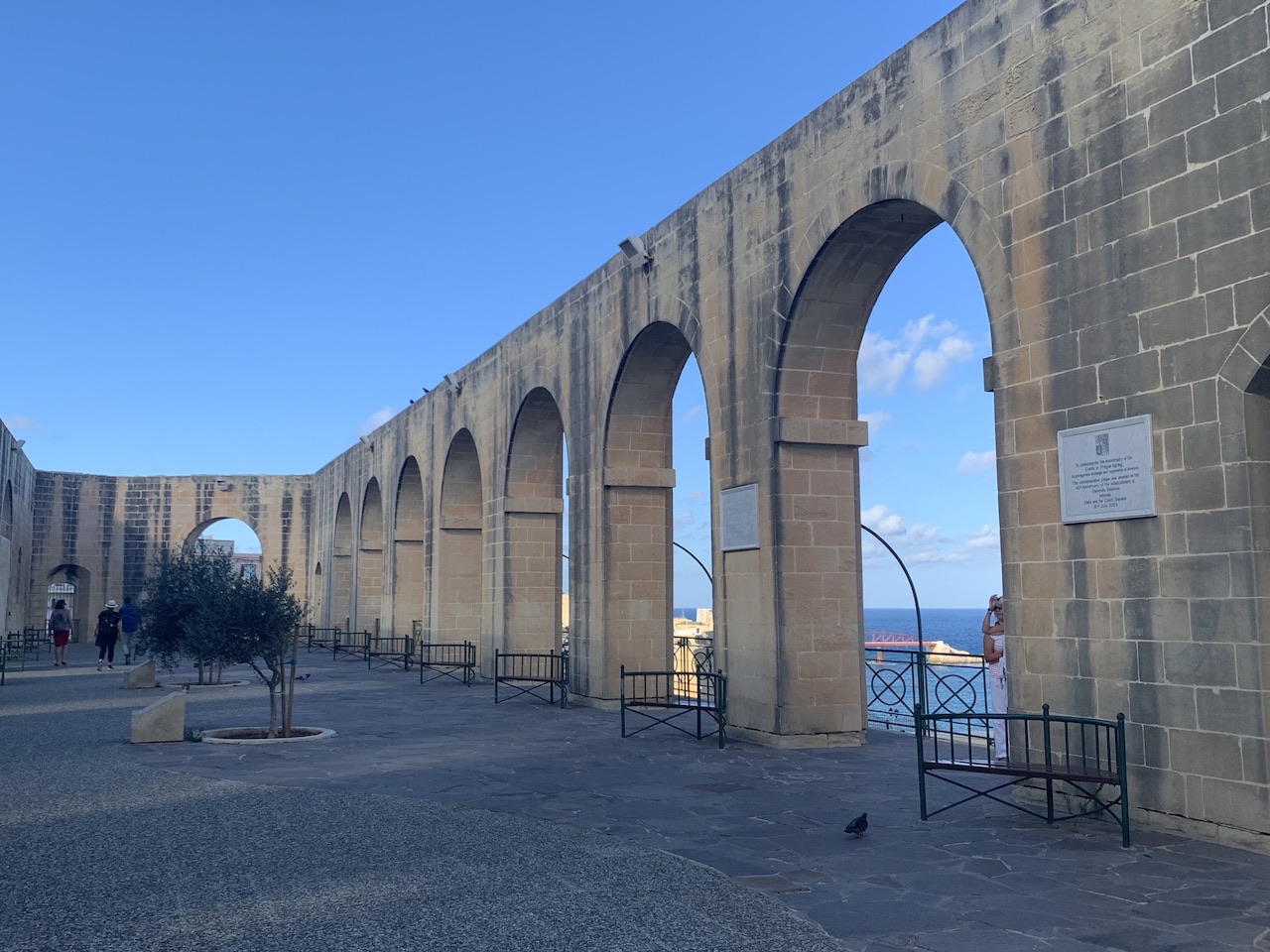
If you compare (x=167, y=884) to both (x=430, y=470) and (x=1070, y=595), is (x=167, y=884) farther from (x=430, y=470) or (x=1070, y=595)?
(x=430, y=470)

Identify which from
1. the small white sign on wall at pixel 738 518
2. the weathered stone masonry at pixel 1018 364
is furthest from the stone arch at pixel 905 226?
the small white sign on wall at pixel 738 518

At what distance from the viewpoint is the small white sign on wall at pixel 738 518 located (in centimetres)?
1080

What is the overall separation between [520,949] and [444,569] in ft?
57.8

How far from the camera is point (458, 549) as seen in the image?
21703mm

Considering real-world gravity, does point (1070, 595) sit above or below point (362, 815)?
above

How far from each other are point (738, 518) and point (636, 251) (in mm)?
4029

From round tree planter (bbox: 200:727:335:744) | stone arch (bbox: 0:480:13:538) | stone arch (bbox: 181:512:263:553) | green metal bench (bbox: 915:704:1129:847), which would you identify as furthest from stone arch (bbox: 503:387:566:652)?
stone arch (bbox: 181:512:263:553)

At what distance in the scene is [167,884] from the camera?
523 cm

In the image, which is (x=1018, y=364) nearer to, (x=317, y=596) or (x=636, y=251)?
(x=636, y=251)

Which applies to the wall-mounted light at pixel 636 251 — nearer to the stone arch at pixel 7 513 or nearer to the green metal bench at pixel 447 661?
the green metal bench at pixel 447 661

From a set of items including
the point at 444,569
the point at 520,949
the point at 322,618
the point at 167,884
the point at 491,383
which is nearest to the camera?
the point at 520,949

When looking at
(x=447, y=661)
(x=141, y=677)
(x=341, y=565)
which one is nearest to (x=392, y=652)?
(x=447, y=661)

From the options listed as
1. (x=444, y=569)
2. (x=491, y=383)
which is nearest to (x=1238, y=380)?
(x=491, y=383)

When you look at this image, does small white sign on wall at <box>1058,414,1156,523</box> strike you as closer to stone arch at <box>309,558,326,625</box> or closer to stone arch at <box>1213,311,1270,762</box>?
stone arch at <box>1213,311,1270,762</box>
